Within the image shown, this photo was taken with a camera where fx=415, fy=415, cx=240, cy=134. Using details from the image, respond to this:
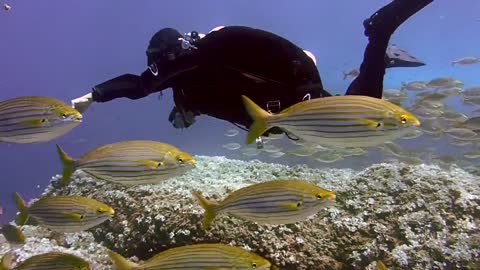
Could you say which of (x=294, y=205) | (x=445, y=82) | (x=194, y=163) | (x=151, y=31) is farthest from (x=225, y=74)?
(x=151, y=31)

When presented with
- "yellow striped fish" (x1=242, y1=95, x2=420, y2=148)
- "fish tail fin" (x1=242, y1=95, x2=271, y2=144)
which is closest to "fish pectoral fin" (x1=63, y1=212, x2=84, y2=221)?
"fish tail fin" (x1=242, y1=95, x2=271, y2=144)

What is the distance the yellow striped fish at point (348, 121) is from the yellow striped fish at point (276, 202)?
382 mm

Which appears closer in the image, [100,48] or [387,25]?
[387,25]

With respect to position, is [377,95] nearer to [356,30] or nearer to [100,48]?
[100,48]

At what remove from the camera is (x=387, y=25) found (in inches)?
227

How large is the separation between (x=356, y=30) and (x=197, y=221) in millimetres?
125330

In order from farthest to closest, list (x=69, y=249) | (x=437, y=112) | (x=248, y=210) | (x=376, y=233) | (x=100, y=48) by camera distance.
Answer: (x=100, y=48) → (x=437, y=112) → (x=69, y=249) → (x=376, y=233) → (x=248, y=210)

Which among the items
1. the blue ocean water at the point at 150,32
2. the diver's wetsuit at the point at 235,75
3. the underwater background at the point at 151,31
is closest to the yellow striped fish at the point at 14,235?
the diver's wetsuit at the point at 235,75

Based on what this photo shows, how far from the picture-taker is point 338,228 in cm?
469

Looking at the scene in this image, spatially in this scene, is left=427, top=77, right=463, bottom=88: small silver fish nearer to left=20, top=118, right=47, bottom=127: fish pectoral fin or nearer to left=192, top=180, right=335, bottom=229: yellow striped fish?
left=192, top=180, right=335, bottom=229: yellow striped fish

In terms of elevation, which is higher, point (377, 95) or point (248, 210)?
point (377, 95)

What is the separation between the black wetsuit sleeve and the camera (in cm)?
505

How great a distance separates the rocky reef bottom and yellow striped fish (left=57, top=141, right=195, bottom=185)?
1.73 m

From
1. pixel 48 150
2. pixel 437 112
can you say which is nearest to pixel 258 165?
pixel 437 112
